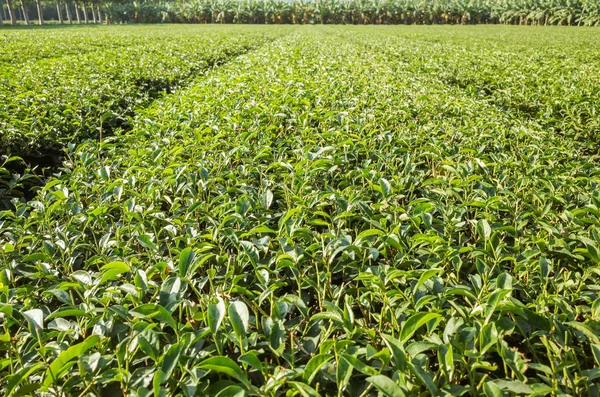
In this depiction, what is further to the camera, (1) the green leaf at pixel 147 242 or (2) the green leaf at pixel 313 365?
(1) the green leaf at pixel 147 242

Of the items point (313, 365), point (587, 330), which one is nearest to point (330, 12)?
point (587, 330)

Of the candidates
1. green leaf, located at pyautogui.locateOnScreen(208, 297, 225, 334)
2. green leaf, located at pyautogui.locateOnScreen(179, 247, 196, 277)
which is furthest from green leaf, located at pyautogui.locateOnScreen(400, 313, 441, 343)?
green leaf, located at pyautogui.locateOnScreen(179, 247, 196, 277)

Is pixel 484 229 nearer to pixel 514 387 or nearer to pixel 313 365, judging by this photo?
pixel 514 387

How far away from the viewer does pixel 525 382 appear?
3.80 feet

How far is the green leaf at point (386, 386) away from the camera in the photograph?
1.01m

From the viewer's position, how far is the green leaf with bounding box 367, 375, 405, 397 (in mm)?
1012

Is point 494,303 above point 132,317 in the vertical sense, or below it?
above

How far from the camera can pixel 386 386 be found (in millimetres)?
1028

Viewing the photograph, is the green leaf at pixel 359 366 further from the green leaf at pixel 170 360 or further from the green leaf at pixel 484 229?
the green leaf at pixel 484 229

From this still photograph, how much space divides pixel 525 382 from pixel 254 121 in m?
3.00

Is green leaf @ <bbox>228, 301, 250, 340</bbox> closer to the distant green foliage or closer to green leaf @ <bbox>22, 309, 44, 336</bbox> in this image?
green leaf @ <bbox>22, 309, 44, 336</bbox>

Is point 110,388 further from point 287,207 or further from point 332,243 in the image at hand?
point 287,207

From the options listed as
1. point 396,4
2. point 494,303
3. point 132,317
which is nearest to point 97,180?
point 132,317

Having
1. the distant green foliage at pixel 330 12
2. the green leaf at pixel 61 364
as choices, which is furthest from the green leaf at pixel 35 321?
the distant green foliage at pixel 330 12
